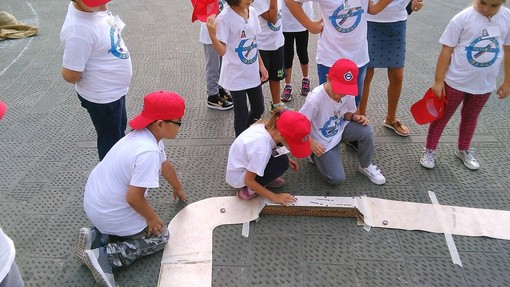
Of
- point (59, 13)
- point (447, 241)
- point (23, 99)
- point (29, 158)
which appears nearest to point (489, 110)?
point (447, 241)

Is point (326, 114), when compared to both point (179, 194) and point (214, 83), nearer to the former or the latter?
point (179, 194)

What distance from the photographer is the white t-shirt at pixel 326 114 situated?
2690 millimetres

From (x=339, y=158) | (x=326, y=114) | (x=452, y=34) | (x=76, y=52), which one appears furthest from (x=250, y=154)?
(x=452, y=34)

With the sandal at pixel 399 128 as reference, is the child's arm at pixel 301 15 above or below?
above

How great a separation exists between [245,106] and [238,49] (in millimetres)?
427

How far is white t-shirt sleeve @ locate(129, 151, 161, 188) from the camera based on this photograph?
1983mm

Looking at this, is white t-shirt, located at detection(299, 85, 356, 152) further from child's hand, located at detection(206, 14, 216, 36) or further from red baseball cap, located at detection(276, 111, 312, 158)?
child's hand, located at detection(206, 14, 216, 36)

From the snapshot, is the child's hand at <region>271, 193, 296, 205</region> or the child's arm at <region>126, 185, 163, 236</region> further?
the child's hand at <region>271, 193, 296, 205</region>

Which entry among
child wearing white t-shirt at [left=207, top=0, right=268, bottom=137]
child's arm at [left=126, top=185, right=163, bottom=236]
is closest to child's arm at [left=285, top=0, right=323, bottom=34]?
child wearing white t-shirt at [left=207, top=0, right=268, bottom=137]

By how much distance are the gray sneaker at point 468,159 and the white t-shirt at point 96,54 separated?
2.45 m

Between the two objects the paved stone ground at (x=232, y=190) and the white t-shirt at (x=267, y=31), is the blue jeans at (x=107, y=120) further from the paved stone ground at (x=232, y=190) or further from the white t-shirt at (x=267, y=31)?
the white t-shirt at (x=267, y=31)

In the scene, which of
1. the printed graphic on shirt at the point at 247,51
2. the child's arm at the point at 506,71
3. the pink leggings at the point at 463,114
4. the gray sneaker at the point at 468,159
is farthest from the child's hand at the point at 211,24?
the gray sneaker at the point at 468,159

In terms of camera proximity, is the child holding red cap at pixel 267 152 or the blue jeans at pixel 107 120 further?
the blue jeans at pixel 107 120

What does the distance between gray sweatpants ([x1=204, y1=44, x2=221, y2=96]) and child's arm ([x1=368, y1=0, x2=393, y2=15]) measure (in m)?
1.49
